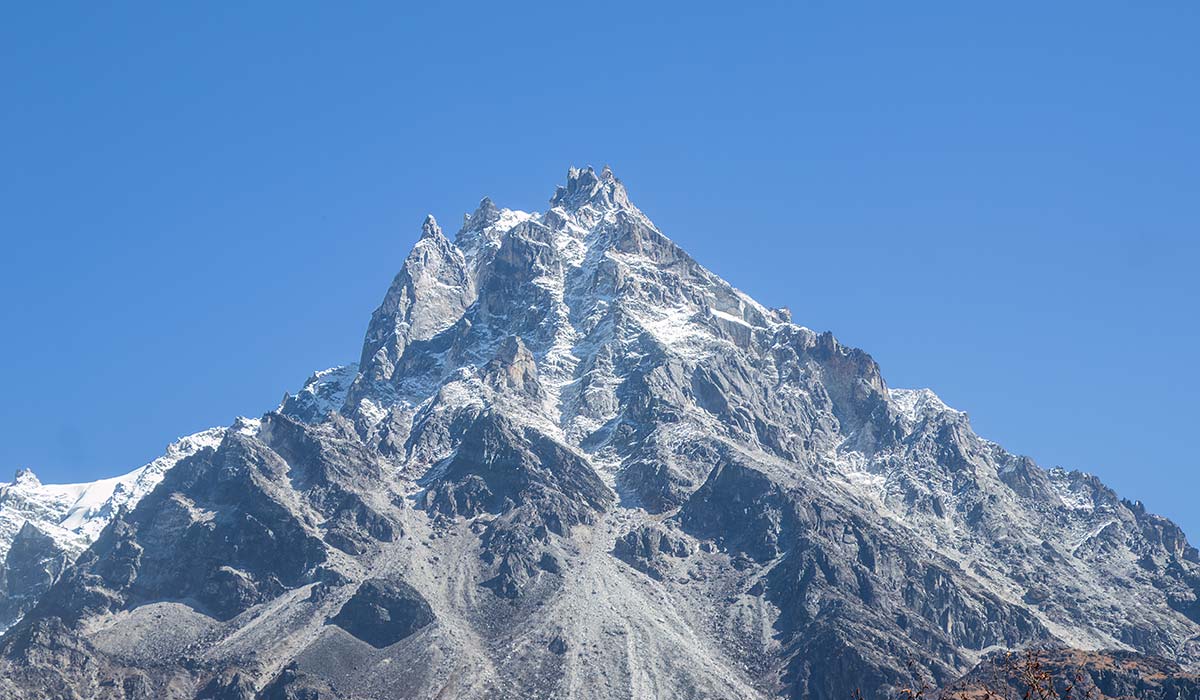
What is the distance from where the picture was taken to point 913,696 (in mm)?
64750

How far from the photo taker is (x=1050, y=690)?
6181cm

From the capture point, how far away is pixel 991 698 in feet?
216

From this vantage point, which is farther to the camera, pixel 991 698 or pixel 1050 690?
pixel 991 698

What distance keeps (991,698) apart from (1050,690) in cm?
458

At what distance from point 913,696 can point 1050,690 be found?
6203mm

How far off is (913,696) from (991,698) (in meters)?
4.12
